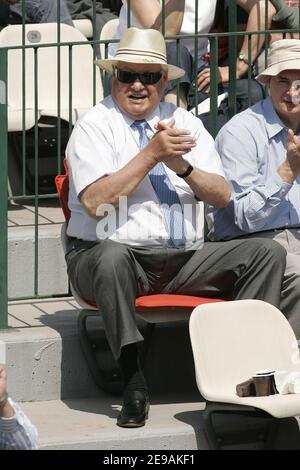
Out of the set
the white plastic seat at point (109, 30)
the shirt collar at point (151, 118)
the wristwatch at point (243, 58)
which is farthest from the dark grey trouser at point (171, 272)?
the white plastic seat at point (109, 30)

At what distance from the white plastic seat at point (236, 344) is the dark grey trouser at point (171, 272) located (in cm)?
14

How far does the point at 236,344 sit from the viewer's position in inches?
234

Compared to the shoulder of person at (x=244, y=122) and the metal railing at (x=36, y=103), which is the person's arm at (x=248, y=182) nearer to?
the shoulder of person at (x=244, y=122)

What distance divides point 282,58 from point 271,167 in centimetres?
51

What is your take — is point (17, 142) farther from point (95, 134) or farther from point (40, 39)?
point (95, 134)

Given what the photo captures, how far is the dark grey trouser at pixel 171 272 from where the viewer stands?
19.2 feet

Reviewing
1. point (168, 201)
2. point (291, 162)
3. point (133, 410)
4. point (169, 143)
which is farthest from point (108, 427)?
point (291, 162)

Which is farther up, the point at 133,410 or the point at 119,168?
the point at 119,168

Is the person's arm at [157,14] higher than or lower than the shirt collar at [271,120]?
higher

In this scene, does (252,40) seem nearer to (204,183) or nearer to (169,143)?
(204,183)

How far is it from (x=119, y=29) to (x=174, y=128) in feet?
5.85

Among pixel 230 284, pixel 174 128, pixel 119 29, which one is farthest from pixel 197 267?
pixel 119 29

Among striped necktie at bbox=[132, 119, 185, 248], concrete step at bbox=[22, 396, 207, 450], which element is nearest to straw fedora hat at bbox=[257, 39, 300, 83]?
striped necktie at bbox=[132, 119, 185, 248]

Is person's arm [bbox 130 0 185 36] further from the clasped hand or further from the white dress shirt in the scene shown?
the clasped hand
